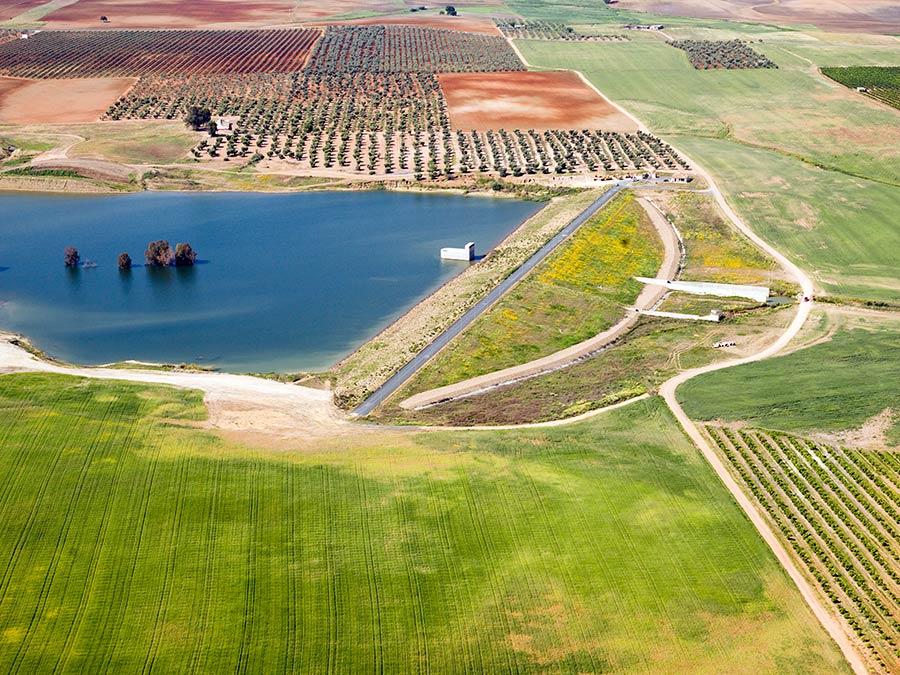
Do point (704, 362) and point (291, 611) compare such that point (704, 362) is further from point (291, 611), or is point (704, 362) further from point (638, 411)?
point (291, 611)

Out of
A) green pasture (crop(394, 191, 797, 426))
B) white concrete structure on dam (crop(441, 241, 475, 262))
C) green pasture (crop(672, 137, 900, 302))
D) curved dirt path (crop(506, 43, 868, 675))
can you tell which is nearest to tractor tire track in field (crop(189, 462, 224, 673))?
green pasture (crop(394, 191, 797, 426))

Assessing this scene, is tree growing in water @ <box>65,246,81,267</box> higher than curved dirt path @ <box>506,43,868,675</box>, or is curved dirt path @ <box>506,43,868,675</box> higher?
tree growing in water @ <box>65,246,81,267</box>

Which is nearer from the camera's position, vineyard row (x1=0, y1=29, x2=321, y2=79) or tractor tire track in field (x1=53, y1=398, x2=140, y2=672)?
tractor tire track in field (x1=53, y1=398, x2=140, y2=672)

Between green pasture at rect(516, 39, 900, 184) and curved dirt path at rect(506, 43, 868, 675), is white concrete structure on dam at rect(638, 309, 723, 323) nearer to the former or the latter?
curved dirt path at rect(506, 43, 868, 675)

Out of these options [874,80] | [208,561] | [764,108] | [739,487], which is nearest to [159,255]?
[208,561]

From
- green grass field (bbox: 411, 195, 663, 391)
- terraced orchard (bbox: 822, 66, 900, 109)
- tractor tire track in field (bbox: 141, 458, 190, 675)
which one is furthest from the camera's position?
terraced orchard (bbox: 822, 66, 900, 109)

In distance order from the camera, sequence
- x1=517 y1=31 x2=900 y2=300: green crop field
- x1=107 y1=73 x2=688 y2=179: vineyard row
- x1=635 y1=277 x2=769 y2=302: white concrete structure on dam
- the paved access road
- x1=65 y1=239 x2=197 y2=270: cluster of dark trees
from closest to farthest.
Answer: the paved access road
x1=635 y1=277 x2=769 y2=302: white concrete structure on dam
x1=65 y1=239 x2=197 y2=270: cluster of dark trees
x1=517 y1=31 x2=900 y2=300: green crop field
x1=107 y1=73 x2=688 y2=179: vineyard row
